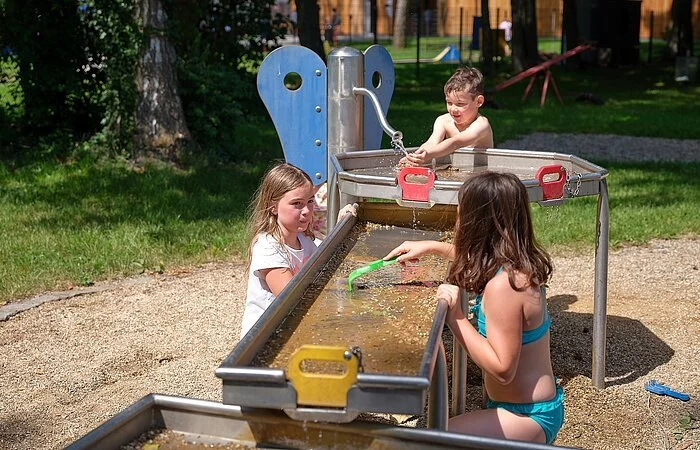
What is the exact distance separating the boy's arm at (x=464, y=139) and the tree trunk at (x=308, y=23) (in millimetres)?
8819

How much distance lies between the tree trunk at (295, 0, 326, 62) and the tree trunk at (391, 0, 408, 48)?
57.5ft

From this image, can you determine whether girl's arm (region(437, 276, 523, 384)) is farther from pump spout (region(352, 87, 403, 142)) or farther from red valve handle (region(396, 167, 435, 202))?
pump spout (region(352, 87, 403, 142))

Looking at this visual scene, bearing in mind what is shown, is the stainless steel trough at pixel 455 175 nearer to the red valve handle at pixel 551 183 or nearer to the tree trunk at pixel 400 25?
the red valve handle at pixel 551 183

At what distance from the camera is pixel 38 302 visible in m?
5.05

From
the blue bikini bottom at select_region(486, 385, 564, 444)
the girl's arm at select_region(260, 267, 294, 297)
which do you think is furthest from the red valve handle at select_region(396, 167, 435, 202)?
the blue bikini bottom at select_region(486, 385, 564, 444)

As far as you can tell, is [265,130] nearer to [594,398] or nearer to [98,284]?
[98,284]

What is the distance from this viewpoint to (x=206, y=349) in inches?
174

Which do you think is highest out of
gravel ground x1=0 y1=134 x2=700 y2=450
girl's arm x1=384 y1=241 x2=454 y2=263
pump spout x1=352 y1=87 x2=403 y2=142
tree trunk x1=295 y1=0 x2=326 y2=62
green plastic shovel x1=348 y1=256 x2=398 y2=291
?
tree trunk x1=295 y1=0 x2=326 y2=62

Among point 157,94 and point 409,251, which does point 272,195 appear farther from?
point 157,94

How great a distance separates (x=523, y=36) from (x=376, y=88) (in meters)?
14.2

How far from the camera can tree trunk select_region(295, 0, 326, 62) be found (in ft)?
42.7

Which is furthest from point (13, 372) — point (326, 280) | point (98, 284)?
point (326, 280)

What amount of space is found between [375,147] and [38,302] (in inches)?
78.0

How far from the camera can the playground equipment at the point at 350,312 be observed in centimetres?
187
